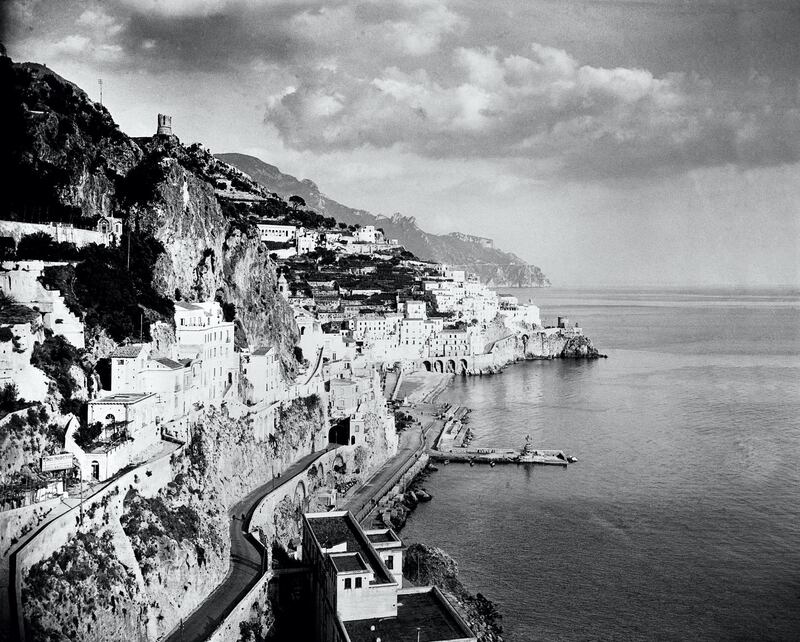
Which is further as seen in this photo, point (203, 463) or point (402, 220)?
point (402, 220)

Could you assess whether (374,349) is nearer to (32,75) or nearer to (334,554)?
(32,75)

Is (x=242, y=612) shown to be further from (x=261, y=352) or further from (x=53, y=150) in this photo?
(x=53, y=150)

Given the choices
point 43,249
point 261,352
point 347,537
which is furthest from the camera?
point 261,352

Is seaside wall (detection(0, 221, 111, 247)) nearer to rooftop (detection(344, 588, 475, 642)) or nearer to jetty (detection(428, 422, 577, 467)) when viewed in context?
rooftop (detection(344, 588, 475, 642))

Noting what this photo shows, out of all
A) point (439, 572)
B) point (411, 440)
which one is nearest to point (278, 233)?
point (411, 440)

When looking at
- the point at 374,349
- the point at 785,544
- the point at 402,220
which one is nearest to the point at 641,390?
the point at 374,349

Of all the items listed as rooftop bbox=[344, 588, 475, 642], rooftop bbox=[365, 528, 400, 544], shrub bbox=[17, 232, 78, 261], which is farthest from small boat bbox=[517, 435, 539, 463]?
shrub bbox=[17, 232, 78, 261]

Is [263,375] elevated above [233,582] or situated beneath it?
elevated above
